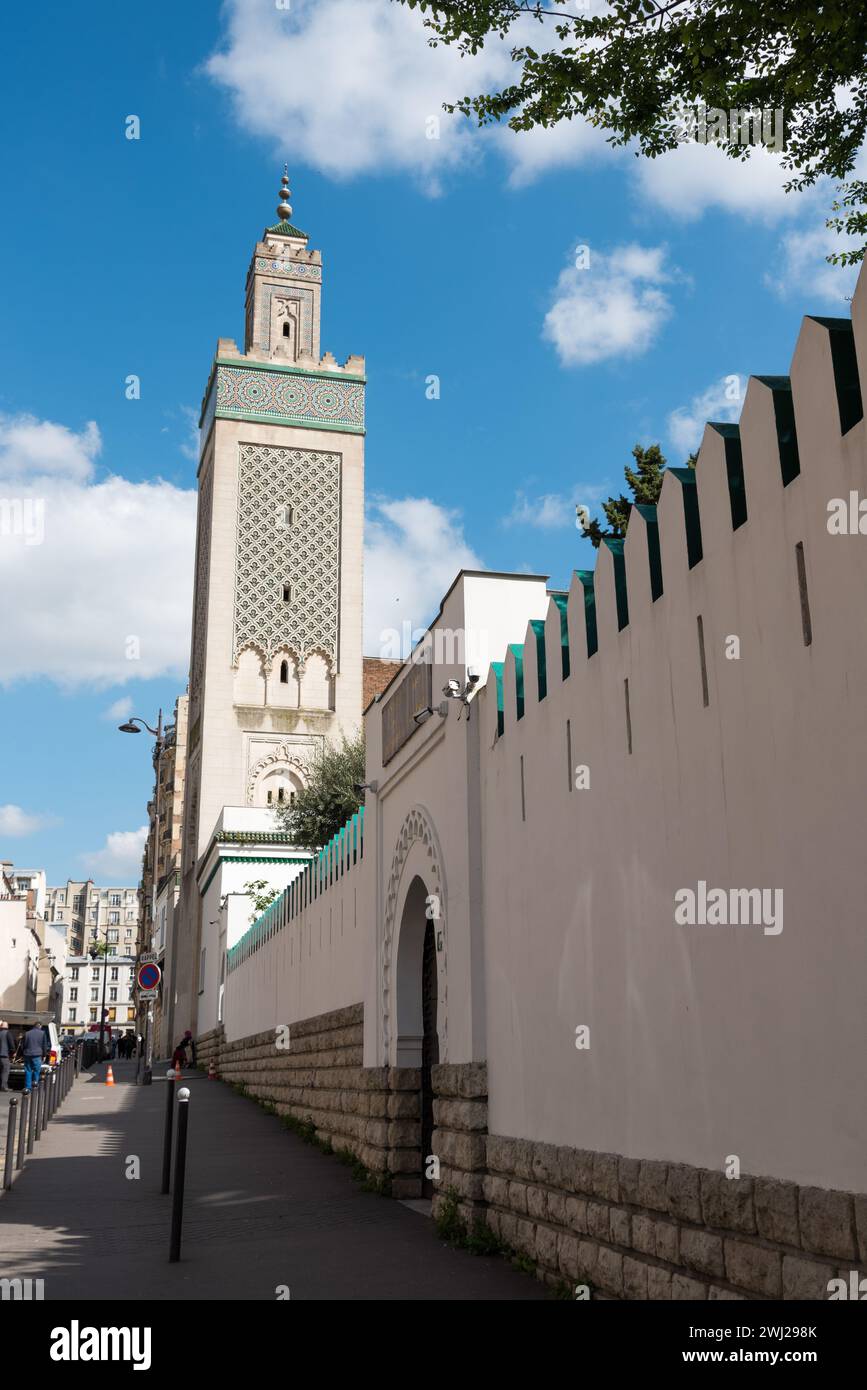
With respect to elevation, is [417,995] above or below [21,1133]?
above

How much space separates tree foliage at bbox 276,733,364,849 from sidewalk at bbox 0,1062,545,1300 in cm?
1455

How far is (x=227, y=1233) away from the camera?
7898 millimetres

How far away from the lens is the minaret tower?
111ft

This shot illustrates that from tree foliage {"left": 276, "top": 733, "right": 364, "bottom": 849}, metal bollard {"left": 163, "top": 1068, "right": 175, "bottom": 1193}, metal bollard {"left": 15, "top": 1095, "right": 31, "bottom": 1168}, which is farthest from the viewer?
tree foliage {"left": 276, "top": 733, "right": 364, "bottom": 849}

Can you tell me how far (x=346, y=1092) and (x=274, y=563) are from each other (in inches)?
980

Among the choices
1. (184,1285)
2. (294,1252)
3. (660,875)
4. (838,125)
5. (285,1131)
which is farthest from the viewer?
(285,1131)

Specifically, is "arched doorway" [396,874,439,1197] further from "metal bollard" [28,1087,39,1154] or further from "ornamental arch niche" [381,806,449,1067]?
"metal bollard" [28,1087,39,1154]

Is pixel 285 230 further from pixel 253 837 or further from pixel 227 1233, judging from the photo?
pixel 227 1233

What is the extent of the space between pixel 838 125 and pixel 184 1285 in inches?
333

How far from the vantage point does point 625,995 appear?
18.2ft

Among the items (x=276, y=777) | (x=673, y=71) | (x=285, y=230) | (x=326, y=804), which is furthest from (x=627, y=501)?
(x=285, y=230)

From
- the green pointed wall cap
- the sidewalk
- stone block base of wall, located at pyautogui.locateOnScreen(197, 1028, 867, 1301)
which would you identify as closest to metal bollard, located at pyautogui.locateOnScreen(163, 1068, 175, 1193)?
the sidewalk
